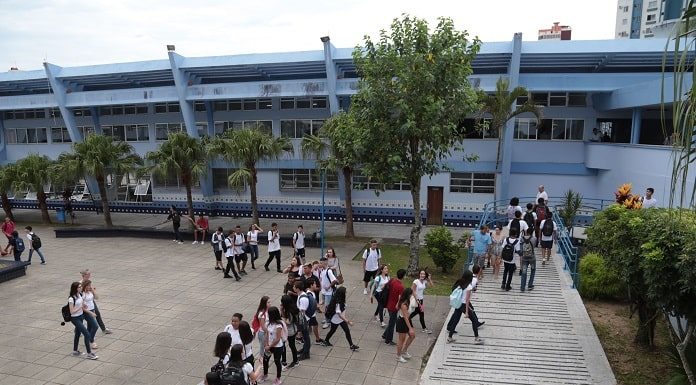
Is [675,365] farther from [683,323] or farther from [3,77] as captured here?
[3,77]

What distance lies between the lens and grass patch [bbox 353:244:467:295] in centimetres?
1422

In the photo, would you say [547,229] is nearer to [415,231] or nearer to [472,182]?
[415,231]

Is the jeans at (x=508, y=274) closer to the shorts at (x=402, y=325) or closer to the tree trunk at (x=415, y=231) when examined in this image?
the tree trunk at (x=415, y=231)

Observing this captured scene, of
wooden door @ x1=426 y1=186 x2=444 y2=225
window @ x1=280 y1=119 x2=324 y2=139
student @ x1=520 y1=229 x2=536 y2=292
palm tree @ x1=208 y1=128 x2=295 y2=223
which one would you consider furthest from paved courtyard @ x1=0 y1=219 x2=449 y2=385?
window @ x1=280 y1=119 x2=324 y2=139

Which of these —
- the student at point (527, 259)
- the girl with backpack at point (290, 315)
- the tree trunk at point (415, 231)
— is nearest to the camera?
the girl with backpack at point (290, 315)

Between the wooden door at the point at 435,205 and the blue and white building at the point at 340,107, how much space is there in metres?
0.05

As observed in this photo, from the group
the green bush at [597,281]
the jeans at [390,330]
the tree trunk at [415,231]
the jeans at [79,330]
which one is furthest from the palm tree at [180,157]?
the green bush at [597,281]

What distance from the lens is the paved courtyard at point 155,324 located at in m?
9.01

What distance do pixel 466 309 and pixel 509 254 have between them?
302cm

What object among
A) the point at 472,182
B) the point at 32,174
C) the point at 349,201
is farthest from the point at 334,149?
the point at 32,174

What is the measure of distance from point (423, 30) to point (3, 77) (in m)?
27.3

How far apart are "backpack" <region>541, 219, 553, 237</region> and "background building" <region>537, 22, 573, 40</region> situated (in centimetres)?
1578

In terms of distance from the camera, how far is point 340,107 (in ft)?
76.8

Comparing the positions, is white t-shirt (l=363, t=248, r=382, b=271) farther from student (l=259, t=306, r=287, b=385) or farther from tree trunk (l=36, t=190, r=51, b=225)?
tree trunk (l=36, t=190, r=51, b=225)
